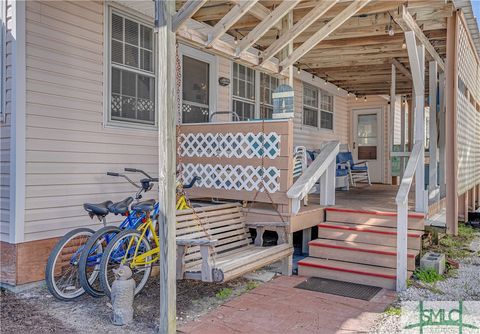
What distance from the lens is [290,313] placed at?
141 inches

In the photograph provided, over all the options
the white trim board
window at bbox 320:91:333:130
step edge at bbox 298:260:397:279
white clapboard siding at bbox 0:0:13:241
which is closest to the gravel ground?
step edge at bbox 298:260:397:279

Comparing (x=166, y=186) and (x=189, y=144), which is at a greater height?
(x=189, y=144)

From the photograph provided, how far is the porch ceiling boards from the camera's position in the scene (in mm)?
5141

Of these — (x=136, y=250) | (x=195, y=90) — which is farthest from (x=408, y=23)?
(x=136, y=250)

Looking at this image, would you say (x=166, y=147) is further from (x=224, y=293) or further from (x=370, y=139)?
(x=370, y=139)

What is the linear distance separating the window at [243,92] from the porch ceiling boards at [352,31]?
0.47m

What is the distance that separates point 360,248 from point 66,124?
11.0 feet

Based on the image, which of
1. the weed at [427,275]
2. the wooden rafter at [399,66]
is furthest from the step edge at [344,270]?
the wooden rafter at [399,66]

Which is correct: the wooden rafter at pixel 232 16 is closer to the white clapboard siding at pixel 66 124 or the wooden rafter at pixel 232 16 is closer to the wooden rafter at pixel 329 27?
the wooden rafter at pixel 329 27

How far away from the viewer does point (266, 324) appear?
334 cm

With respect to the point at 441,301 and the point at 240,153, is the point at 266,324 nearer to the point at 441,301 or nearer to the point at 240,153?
the point at 441,301

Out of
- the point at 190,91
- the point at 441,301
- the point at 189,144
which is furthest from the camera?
the point at 190,91

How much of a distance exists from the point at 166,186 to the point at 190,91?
3.07m

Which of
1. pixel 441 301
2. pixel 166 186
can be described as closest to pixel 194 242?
pixel 166 186
